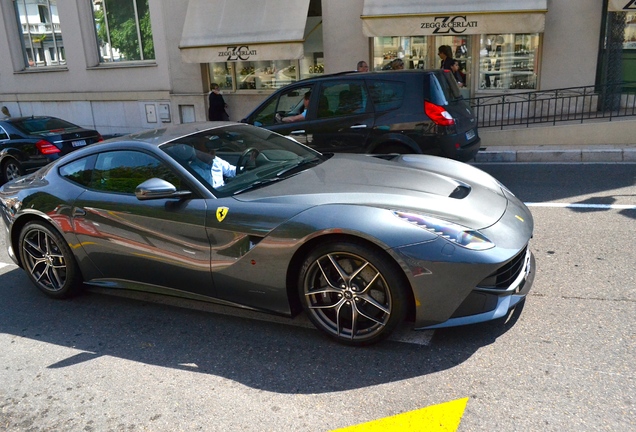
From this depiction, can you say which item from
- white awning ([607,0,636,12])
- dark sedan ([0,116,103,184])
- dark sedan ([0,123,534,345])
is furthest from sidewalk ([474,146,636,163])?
dark sedan ([0,116,103,184])

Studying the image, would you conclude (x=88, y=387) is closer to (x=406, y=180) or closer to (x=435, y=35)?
(x=406, y=180)

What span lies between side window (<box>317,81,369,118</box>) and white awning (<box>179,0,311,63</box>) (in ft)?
18.8

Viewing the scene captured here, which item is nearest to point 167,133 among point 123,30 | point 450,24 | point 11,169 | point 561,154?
point 561,154

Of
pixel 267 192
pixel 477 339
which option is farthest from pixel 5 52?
pixel 477 339

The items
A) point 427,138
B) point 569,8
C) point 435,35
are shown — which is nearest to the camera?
point 427,138

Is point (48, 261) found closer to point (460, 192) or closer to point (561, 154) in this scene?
point (460, 192)

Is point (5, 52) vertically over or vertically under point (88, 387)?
over

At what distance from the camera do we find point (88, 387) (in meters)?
3.51

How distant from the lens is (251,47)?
1366 cm

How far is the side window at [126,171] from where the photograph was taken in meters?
4.28

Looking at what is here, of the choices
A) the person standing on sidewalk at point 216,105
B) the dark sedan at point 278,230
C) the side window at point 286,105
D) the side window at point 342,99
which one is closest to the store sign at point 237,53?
the person standing on sidewalk at point 216,105

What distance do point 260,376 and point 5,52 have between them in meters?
19.6

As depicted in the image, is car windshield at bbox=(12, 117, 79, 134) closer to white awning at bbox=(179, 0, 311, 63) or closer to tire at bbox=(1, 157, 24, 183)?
tire at bbox=(1, 157, 24, 183)

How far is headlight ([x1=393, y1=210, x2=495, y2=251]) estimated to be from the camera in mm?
3395
